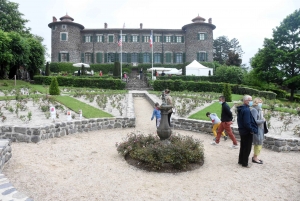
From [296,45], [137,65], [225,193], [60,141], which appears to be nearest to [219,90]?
[296,45]

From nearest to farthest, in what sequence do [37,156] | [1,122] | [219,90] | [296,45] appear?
[37,156] < [1,122] < [219,90] < [296,45]

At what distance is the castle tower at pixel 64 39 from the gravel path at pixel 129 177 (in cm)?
3440

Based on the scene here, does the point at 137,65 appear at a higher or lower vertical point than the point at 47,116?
higher

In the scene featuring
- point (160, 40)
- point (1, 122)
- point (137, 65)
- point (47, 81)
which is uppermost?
point (160, 40)

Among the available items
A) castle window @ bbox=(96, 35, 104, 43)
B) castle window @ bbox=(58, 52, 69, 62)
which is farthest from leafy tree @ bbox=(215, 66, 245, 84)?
castle window @ bbox=(58, 52, 69, 62)

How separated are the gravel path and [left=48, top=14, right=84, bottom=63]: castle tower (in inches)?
1354

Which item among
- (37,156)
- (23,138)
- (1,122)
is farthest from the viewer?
(1,122)

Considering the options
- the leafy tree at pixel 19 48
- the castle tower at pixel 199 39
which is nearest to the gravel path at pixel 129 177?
the leafy tree at pixel 19 48

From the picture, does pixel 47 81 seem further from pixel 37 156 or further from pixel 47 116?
pixel 37 156

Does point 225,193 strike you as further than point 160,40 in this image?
No

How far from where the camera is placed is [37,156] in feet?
20.9

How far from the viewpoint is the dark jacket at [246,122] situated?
592 centimetres

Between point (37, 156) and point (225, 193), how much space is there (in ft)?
15.1

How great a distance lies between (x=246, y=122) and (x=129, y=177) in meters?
2.98
